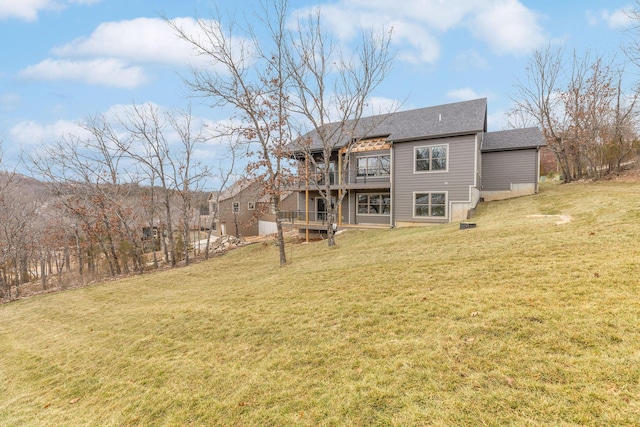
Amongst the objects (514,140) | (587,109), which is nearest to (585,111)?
(587,109)

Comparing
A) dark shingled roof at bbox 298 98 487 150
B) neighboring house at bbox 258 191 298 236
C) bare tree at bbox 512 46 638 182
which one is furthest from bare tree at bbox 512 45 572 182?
neighboring house at bbox 258 191 298 236

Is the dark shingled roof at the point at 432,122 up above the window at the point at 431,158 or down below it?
above

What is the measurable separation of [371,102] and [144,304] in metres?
13.4

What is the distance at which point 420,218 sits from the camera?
57.2ft

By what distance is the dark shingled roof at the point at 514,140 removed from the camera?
18.9m

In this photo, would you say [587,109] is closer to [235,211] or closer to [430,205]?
[430,205]

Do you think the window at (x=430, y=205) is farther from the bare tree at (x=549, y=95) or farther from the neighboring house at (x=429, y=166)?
the bare tree at (x=549, y=95)

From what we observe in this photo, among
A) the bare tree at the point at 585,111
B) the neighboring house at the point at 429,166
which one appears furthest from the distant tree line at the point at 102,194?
the bare tree at the point at 585,111

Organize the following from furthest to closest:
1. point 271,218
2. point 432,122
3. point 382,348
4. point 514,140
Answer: point 271,218 < point 514,140 < point 432,122 < point 382,348

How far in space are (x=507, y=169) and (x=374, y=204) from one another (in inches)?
374

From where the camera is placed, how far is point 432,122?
17922 millimetres

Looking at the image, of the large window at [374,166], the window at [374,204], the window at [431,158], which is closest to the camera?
the window at [431,158]

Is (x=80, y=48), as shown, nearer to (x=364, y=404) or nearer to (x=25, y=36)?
(x=25, y=36)

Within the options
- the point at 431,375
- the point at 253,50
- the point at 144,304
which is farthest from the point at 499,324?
the point at 253,50
